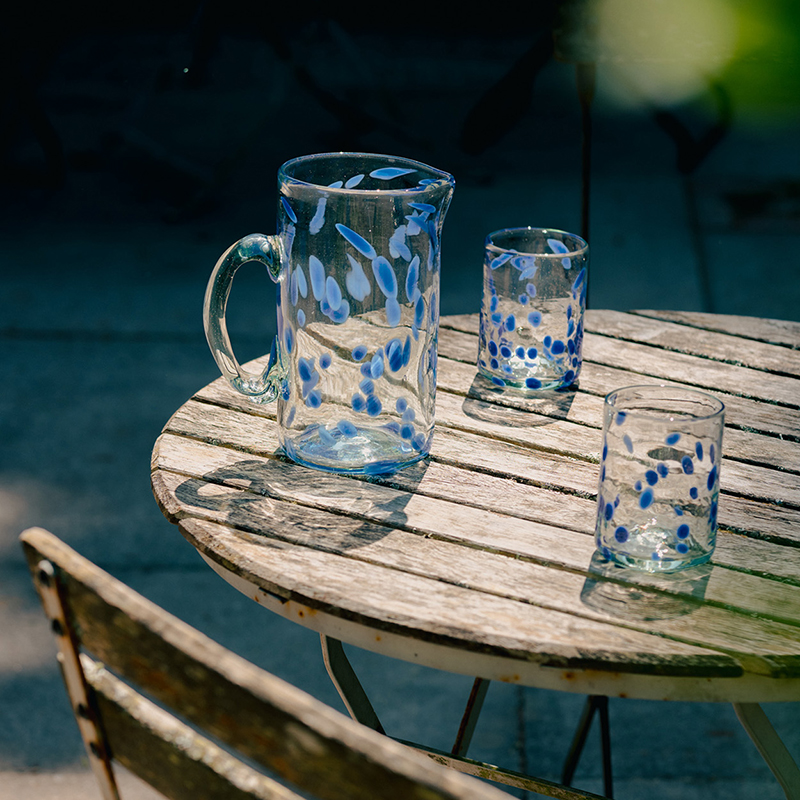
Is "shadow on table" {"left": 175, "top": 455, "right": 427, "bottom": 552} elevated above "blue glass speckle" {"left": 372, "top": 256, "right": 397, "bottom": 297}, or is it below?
below

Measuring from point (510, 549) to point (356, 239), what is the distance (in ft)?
1.08

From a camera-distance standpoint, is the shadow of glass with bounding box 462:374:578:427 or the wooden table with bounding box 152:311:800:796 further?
the shadow of glass with bounding box 462:374:578:427

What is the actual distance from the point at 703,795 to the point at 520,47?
581 cm

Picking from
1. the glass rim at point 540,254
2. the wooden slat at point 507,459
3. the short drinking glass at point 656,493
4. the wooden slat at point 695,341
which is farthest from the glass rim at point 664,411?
the wooden slat at point 695,341

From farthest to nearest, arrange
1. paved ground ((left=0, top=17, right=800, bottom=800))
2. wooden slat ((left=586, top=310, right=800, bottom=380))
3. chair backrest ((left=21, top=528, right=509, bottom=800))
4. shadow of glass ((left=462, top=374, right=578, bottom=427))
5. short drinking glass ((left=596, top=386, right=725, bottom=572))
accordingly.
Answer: paved ground ((left=0, top=17, right=800, bottom=800)) < wooden slat ((left=586, top=310, right=800, bottom=380)) < shadow of glass ((left=462, top=374, right=578, bottom=427)) < short drinking glass ((left=596, top=386, right=725, bottom=572)) < chair backrest ((left=21, top=528, right=509, bottom=800))

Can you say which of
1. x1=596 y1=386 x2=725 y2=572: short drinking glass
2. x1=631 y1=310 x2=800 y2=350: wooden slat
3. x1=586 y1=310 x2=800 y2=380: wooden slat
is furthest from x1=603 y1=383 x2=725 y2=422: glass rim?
x1=631 y1=310 x2=800 y2=350: wooden slat

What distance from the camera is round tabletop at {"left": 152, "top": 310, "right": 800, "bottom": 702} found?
2.67ft

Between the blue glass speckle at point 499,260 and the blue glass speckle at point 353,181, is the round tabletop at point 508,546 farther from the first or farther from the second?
the blue glass speckle at point 353,181

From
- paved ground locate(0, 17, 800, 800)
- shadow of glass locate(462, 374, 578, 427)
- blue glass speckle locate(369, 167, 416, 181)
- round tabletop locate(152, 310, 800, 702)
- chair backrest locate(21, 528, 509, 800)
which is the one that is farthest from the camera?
paved ground locate(0, 17, 800, 800)

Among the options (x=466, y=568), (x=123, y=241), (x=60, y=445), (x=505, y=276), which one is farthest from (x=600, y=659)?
(x=123, y=241)

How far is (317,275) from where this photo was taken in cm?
103

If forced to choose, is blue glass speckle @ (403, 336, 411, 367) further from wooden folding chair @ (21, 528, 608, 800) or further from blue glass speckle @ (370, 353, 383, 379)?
wooden folding chair @ (21, 528, 608, 800)

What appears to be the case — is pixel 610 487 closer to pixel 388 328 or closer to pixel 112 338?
pixel 388 328

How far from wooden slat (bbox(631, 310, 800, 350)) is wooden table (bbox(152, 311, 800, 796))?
0.16m
